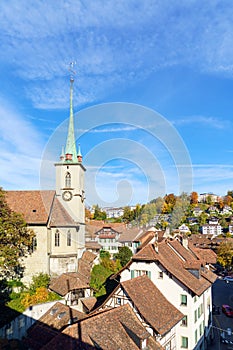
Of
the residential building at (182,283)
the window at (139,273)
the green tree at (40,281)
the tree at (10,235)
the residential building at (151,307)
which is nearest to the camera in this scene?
the residential building at (151,307)

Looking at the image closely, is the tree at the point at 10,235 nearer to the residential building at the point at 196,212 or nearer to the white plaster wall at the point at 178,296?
the white plaster wall at the point at 178,296

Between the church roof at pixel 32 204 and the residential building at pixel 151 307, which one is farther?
the church roof at pixel 32 204

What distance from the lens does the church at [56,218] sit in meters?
36.6

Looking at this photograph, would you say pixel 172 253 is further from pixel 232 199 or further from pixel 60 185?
pixel 232 199

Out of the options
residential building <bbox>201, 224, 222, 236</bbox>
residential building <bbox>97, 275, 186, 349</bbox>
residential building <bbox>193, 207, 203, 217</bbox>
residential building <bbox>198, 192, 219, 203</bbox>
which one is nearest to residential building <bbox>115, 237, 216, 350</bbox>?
residential building <bbox>97, 275, 186, 349</bbox>

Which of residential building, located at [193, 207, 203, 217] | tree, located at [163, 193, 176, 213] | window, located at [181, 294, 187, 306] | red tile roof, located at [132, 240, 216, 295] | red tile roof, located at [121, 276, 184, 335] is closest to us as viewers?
red tile roof, located at [121, 276, 184, 335]

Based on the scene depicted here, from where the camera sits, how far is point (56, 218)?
3872 centimetres

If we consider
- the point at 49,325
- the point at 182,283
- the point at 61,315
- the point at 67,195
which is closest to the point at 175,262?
the point at 182,283

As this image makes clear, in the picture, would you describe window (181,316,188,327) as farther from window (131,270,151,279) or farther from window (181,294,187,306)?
window (131,270,151,279)

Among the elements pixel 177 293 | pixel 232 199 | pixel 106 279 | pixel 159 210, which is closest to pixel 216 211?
pixel 232 199

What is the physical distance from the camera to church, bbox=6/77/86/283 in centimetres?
3659

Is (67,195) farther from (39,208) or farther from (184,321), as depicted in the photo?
(184,321)

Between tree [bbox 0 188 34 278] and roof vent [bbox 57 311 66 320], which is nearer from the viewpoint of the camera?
roof vent [bbox 57 311 66 320]

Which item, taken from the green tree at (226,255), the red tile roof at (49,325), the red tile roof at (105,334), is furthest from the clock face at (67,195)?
the green tree at (226,255)
